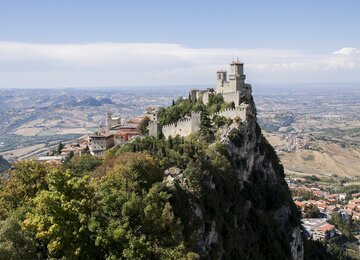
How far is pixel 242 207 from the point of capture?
54688 millimetres

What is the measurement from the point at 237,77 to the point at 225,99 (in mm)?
3907

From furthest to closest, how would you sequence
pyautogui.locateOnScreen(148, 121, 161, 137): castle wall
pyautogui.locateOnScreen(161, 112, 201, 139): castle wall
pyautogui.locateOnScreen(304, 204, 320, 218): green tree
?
pyautogui.locateOnScreen(304, 204, 320, 218): green tree, pyautogui.locateOnScreen(148, 121, 161, 137): castle wall, pyautogui.locateOnScreen(161, 112, 201, 139): castle wall

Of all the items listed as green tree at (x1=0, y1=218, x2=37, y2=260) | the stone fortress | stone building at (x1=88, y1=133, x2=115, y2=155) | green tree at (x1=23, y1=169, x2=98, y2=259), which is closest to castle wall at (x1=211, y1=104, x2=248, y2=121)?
the stone fortress

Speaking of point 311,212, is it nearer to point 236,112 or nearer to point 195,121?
point 236,112

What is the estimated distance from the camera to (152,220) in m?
29.6

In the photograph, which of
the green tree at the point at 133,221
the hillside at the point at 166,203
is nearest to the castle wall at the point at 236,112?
the hillside at the point at 166,203

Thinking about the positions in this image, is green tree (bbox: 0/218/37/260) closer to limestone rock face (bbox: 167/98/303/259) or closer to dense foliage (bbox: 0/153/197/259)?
dense foliage (bbox: 0/153/197/259)

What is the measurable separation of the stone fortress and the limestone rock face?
258 centimetres

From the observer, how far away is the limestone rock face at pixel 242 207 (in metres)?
39.4

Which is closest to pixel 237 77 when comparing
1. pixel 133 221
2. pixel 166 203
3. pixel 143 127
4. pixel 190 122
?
pixel 190 122

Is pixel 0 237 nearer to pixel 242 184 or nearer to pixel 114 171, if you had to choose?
pixel 114 171

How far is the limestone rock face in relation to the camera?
39.4m

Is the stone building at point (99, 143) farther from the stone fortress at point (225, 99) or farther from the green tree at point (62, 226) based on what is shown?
the green tree at point (62, 226)

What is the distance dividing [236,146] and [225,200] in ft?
35.4
